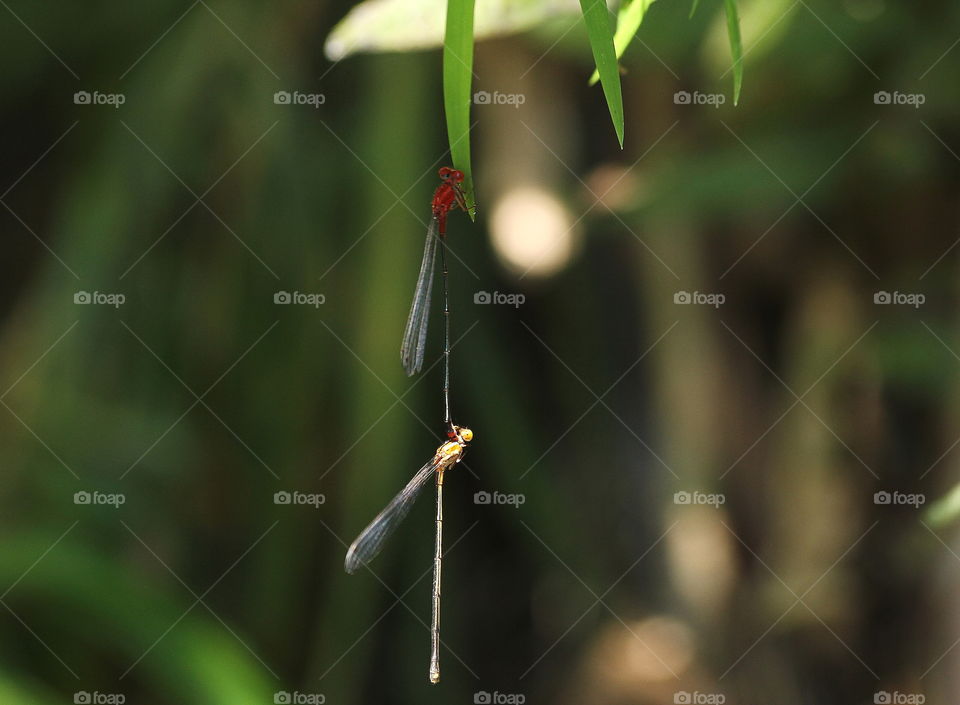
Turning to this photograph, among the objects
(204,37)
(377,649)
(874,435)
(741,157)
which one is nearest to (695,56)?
(741,157)

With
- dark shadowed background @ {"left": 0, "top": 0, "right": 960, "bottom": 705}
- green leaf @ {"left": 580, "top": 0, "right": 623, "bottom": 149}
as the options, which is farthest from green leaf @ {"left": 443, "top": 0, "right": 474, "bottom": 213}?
dark shadowed background @ {"left": 0, "top": 0, "right": 960, "bottom": 705}

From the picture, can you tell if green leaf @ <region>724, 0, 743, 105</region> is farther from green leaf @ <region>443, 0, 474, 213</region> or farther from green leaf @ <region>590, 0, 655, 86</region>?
green leaf @ <region>443, 0, 474, 213</region>

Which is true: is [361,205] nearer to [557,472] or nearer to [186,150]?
[186,150]

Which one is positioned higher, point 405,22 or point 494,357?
point 405,22

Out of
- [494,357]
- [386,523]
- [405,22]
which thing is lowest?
[386,523]

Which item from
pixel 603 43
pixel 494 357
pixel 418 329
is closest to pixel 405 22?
pixel 418 329

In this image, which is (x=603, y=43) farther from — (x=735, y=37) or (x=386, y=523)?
(x=386, y=523)
